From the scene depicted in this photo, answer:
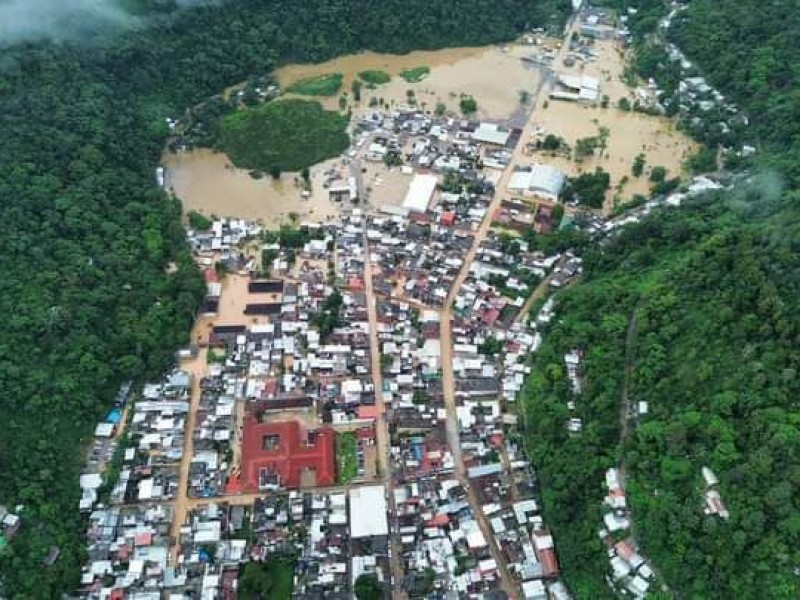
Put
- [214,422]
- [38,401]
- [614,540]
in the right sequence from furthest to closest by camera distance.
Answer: [214,422], [38,401], [614,540]

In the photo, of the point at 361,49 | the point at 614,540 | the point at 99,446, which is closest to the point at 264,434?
the point at 99,446

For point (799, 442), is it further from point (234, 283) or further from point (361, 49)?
point (361, 49)

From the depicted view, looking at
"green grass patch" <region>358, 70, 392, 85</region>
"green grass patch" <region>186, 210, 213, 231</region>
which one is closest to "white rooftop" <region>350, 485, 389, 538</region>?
"green grass patch" <region>186, 210, 213, 231</region>

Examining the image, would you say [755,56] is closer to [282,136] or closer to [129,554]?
[282,136]

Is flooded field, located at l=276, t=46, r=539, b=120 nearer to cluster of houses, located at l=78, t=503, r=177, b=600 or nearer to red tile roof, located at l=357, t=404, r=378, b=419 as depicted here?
red tile roof, located at l=357, t=404, r=378, b=419

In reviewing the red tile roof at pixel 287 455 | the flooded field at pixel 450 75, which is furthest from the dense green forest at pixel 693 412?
the flooded field at pixel 450 75

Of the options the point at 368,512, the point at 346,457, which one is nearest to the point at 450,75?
the point at 346,457
